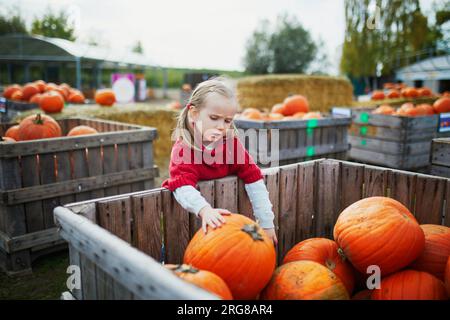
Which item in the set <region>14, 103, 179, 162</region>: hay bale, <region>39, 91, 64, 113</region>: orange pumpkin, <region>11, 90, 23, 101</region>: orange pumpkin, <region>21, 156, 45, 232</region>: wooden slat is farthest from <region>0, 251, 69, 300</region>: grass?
<region>11, 90, 23, 101</region>: orange pumpkin

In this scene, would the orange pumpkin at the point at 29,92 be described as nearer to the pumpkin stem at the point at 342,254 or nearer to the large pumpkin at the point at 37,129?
the large pumpkin at the point at 37,129

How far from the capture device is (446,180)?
2502mm

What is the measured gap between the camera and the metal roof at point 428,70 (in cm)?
2573

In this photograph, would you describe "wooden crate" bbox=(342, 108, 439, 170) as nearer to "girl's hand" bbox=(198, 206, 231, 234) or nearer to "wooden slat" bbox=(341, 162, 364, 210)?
"wooden slat" bbox=(341, 162, 364, 210)

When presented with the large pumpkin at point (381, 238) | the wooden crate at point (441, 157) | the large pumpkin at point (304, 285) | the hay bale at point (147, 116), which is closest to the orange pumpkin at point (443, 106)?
the wooden crate at point (441, 157)

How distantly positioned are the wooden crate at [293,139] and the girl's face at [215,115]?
286cm

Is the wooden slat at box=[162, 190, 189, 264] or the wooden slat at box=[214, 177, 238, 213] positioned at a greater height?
the wooden slat at box=[214, 177, 238, 213]

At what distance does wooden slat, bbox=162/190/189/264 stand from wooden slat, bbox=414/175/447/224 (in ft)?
4.89

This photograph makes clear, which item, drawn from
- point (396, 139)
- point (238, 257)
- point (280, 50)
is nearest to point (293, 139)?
point (396, 139)

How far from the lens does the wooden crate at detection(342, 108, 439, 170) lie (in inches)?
261

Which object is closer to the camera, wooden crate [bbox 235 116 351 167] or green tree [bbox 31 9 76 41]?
wooden crate [bbox 235 116 351 167]

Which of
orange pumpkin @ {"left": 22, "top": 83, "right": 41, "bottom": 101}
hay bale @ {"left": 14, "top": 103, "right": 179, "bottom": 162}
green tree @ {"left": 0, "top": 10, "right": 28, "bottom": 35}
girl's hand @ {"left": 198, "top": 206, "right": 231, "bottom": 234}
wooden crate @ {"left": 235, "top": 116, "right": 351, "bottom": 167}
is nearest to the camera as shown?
girl's hand @ {"left": 198, "top": 206, "right": 231, "bottom": 234}
